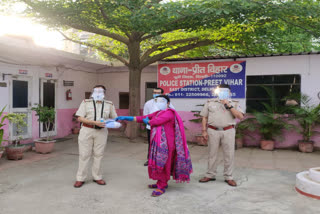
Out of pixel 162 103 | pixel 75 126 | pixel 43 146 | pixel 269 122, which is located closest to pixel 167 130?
pixel 162 103

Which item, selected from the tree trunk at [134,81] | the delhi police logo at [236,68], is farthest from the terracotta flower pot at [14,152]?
the delhi police logo at [236,68]

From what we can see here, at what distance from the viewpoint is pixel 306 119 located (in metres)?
7.14

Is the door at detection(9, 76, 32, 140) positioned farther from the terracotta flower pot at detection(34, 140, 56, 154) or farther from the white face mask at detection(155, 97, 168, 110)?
the white face mask at detection(155, 97, 168, 110)

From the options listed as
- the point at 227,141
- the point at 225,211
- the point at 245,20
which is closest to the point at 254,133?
the point at 245,20

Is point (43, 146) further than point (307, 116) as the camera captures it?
No

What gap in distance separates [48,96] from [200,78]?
5.13 metres

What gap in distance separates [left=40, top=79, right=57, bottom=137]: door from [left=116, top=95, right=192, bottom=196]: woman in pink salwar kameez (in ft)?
18.7

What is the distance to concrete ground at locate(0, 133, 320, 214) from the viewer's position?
365 centimetres

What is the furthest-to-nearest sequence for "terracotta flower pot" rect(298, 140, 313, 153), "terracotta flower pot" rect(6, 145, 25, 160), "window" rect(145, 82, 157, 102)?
1. "window" rect(145, 82, 157, 102)
2. "terracotta flower pot" rect(298, 140, 313, 153)
3. "terracotta flower pot" rect(6, 145, 25, 160)

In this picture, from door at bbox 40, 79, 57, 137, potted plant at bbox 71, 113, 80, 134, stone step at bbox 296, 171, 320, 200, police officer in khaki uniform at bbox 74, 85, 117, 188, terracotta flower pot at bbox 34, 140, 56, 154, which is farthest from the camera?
potted plant at bbox 71, 113, 80, 134

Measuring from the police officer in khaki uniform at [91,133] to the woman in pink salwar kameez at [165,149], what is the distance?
573 mm

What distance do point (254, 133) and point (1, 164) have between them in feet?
22.3

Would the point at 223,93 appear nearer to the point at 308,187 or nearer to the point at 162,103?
the point at 162,103

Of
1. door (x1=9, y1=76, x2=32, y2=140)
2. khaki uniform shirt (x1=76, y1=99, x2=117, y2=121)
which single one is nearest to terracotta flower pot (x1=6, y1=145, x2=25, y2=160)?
door (x1=9, y1=76, x2=32, y2=140)
